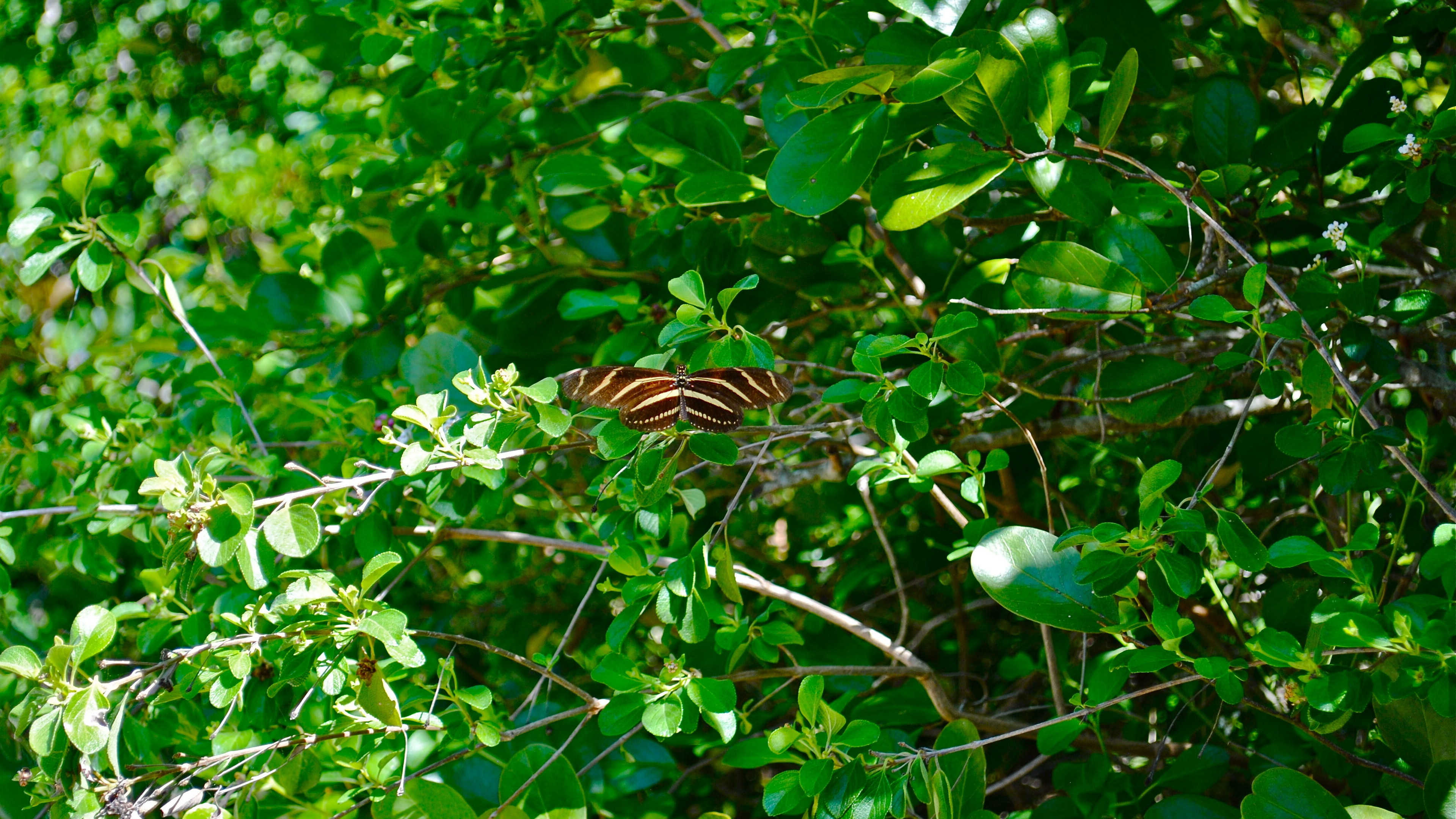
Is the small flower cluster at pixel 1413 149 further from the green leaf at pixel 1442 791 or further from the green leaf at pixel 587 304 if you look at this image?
the green leaf at pixel 587 304

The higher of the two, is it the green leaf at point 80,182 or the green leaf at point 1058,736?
the green leaf at point 80,182

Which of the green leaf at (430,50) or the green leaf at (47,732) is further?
the green leaf at (430,50)

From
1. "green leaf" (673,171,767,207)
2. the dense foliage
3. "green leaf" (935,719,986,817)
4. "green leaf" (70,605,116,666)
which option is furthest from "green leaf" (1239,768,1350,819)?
"green leaf" (70,605,116,666)

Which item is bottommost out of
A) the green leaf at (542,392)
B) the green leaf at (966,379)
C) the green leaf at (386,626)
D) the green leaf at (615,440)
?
the green leaf at (386,626)

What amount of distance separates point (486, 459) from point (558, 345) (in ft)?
2.51

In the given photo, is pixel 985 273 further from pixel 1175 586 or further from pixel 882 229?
pixel 1175 586

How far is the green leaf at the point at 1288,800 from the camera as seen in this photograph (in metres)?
0.96

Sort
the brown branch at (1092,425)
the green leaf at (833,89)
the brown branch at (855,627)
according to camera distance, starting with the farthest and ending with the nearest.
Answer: the brown branch at (1092,425) → the brown branch at (855,627) → the green leaf at (833,89)

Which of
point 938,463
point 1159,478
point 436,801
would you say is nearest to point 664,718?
point 436,801

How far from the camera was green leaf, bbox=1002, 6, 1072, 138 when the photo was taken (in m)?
1.04

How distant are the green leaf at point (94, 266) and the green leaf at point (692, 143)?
75cm

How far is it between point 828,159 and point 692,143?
0.36 meters

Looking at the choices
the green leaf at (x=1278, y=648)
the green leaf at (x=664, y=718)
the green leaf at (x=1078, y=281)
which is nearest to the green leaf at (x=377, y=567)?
the green leaf at (x=664, y=718)

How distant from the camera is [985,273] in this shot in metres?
1.35
